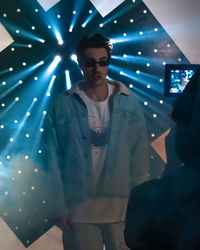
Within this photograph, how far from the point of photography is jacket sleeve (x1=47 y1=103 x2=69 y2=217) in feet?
6.21

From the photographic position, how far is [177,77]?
1.97 m

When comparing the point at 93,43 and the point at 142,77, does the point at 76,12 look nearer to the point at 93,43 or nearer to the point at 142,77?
the point at 93,43

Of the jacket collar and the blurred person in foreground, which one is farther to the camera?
the jacket collar

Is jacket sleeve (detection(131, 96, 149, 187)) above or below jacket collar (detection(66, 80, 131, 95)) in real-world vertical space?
below

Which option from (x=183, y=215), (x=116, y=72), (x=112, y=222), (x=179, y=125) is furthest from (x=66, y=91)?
(x=183, y=215)

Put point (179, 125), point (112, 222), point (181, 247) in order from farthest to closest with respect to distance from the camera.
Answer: point (112, 222)
point (179, 125)
point (181, 247)

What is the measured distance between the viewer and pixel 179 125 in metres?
1.10

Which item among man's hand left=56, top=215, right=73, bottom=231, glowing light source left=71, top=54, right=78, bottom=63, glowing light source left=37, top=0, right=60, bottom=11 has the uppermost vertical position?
glowing light source left=37, top=0, right=60, bottom=11

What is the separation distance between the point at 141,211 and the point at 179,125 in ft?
0.78

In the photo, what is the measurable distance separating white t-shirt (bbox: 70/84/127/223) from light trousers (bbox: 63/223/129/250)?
0.08 ft

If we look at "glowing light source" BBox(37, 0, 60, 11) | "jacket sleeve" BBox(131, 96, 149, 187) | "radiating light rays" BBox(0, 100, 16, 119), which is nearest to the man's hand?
"jacket sleeve" BBox(131, 96, 149, 187)

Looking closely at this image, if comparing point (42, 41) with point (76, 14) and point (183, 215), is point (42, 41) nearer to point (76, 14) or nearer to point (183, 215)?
point (76, 14)

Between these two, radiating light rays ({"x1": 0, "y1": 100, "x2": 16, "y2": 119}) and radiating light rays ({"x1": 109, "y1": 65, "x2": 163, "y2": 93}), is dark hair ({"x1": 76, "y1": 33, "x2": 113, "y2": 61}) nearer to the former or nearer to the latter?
radiating light rays ({"x1": 109, "y1": 65, "x2": 163, "y2": 93})

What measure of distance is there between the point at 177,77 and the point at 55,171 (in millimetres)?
693
